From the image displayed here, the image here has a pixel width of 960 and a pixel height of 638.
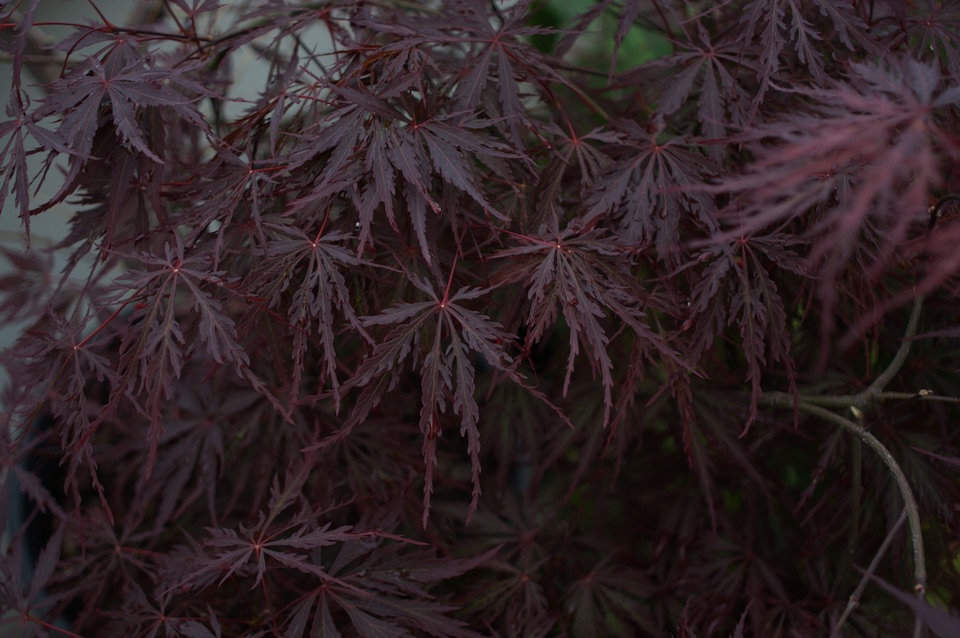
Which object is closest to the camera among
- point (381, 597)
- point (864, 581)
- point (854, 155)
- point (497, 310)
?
point (854, 155)

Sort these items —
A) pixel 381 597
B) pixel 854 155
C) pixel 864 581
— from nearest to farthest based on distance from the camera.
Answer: pixel 854 155 < pixel 864 581 < pixel 381 597

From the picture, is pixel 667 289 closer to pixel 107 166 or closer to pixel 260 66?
pixel 107 166

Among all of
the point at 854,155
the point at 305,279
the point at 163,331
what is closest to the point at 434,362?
the point at 305,279

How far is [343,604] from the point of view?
768mm

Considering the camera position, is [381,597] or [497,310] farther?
[497,310]

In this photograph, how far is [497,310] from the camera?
939 millimetres

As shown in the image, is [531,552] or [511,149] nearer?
[511,149]

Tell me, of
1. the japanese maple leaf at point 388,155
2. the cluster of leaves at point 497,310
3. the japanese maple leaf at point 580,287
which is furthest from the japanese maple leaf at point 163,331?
the japanese maple leaf at point 580,287

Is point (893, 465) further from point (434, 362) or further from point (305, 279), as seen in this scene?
point (305, 279)

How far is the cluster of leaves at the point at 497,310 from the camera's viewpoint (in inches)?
→ 26.9

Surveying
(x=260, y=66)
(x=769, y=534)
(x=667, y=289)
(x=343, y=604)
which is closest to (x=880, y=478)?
(x=769, y=534)

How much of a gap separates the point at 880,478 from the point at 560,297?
51 centimetres

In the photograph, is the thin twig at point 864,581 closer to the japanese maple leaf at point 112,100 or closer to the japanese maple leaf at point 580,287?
the japanese maple leaf at point 580,287

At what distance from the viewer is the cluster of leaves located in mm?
684
